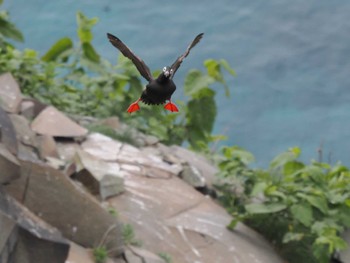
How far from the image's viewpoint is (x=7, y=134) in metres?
6.91

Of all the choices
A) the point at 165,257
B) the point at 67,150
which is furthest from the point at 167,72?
the point at 67,150

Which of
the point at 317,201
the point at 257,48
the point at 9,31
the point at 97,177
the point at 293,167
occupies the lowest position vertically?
the point at 97,177

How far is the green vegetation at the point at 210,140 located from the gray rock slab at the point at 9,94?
356mm

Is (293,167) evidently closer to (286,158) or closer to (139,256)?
(286,158)

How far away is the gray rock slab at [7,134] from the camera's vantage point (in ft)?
22.4

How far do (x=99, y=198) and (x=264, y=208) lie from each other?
1.54 m

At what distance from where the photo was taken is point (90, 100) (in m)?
10.3

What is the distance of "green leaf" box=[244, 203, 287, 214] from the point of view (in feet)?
28.0

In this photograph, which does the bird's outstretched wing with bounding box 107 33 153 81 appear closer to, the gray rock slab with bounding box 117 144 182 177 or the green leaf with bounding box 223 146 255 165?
the gray rock slab with bounding box 117 144 182 177

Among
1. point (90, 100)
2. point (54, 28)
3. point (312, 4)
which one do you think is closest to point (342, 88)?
point (312, 4)

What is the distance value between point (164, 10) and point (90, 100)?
8.62 metres

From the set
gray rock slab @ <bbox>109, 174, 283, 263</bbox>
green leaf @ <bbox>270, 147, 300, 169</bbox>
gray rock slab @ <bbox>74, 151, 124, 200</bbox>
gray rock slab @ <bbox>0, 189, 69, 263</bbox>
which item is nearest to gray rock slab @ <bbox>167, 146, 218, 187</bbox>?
gray rock slab @ <bbox>109, 174, 283, 263</bbox>

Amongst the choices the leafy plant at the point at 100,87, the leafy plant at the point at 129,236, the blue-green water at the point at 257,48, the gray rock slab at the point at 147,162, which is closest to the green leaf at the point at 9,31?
the leafy plant at the point at 100,87

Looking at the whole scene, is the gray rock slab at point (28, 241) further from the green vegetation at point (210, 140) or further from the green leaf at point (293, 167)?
the green leaf at point (293, 167)
